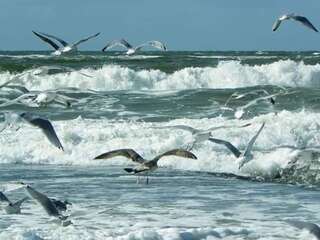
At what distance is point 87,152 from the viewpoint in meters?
15.9

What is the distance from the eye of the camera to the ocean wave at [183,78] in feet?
101

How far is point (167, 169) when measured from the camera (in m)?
13.6

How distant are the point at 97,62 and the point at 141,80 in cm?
583

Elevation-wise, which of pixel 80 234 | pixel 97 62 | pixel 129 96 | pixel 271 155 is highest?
pixel 97 62

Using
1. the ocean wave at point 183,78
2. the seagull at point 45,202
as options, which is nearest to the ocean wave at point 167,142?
the seagull at point 45,202

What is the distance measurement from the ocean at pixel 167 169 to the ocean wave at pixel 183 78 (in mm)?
4135

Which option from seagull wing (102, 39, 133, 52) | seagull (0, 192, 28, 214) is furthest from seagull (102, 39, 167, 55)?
seagull (0, 192, 28, 214)

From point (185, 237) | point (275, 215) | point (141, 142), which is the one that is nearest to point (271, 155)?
point (141, 142)

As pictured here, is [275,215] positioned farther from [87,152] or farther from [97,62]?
[97,62]

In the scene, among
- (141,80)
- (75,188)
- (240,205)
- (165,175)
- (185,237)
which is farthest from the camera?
(141,80)

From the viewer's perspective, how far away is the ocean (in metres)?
8.62

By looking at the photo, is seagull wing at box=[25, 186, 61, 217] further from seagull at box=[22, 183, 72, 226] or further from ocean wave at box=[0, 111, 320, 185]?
ocean wave at box=[0, 111, 320, 185]

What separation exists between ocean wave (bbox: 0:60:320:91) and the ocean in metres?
4.14

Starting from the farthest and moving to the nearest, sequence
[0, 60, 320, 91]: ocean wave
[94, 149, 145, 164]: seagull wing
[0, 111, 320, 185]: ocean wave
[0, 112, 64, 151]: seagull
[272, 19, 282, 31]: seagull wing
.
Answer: [0, 60, 320, 91]: ocean wave
[0, 111, 320, 185]: ocean wave
[272, 19, 282, 31]: seagull wing
[0, 112, 64, 151]: seagull
[94, 149, 145, 164]: seagull wing
